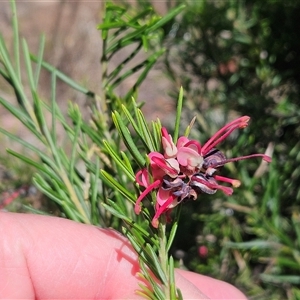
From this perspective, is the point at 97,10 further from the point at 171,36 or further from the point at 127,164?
the point at 127,164

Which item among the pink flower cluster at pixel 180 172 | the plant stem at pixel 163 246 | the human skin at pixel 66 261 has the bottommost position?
the human skin at pixel 66 261

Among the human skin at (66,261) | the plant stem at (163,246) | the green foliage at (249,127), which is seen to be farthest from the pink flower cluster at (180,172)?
the green foliage at (249,127)

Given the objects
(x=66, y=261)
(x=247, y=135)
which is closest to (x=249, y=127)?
(x=247, y=135)

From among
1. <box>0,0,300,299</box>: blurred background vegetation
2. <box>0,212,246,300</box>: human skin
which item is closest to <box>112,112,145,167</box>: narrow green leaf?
<box>0,212,246,300</box>: human skin

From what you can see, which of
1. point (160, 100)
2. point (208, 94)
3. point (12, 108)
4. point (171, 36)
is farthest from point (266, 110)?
point (160, 100)

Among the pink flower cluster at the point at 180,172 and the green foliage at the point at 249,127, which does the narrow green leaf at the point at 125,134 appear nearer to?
the pink flower cluster at the point at 180,172

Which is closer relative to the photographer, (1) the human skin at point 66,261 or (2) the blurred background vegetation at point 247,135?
(1) the human skin at point 66,261

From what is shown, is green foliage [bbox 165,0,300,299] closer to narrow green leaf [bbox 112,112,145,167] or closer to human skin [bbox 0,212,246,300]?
human skin [bbox 0,212,246,300]

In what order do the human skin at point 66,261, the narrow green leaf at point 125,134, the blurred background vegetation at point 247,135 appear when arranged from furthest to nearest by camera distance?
the blurred background vegetation at point 247,135 → the human skin at point 66,261 → the narrow green leaf at point 125,134
